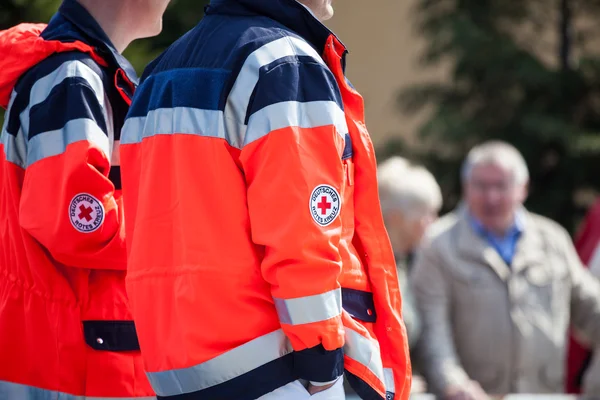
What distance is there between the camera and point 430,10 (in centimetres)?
1079

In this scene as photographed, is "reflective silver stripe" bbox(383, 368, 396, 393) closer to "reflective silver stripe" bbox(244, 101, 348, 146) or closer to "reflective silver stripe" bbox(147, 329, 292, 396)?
"reflective silver stripe" bbox(147, 329, 292, 396)

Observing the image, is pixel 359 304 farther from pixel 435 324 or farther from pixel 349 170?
pixel 435 324

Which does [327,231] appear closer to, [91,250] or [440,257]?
[91,250]

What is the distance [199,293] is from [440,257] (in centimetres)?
352

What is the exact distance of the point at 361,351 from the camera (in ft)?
7.97

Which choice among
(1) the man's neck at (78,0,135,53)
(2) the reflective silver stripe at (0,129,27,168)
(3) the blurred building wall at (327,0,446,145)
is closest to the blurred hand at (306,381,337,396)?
(2) the reflective silver stripe at (0,129,27,168)

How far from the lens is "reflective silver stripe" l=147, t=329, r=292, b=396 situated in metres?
2.35

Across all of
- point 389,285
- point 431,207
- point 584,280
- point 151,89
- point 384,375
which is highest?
point 151,89

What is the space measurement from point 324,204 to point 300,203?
6cm

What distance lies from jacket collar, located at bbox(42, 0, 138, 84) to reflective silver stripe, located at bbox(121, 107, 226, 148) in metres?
0.61

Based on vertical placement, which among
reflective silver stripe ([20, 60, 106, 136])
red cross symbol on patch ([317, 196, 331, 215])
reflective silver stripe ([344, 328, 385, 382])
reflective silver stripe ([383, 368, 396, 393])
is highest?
reflective silver stripe ([20, 60, 106, 136])

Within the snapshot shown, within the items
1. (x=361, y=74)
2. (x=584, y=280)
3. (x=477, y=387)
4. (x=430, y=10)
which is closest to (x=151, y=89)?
(x=477, y=387)

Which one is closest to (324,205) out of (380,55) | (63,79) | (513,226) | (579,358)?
(63,79)

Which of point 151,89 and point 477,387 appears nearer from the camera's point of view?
point 151,89
